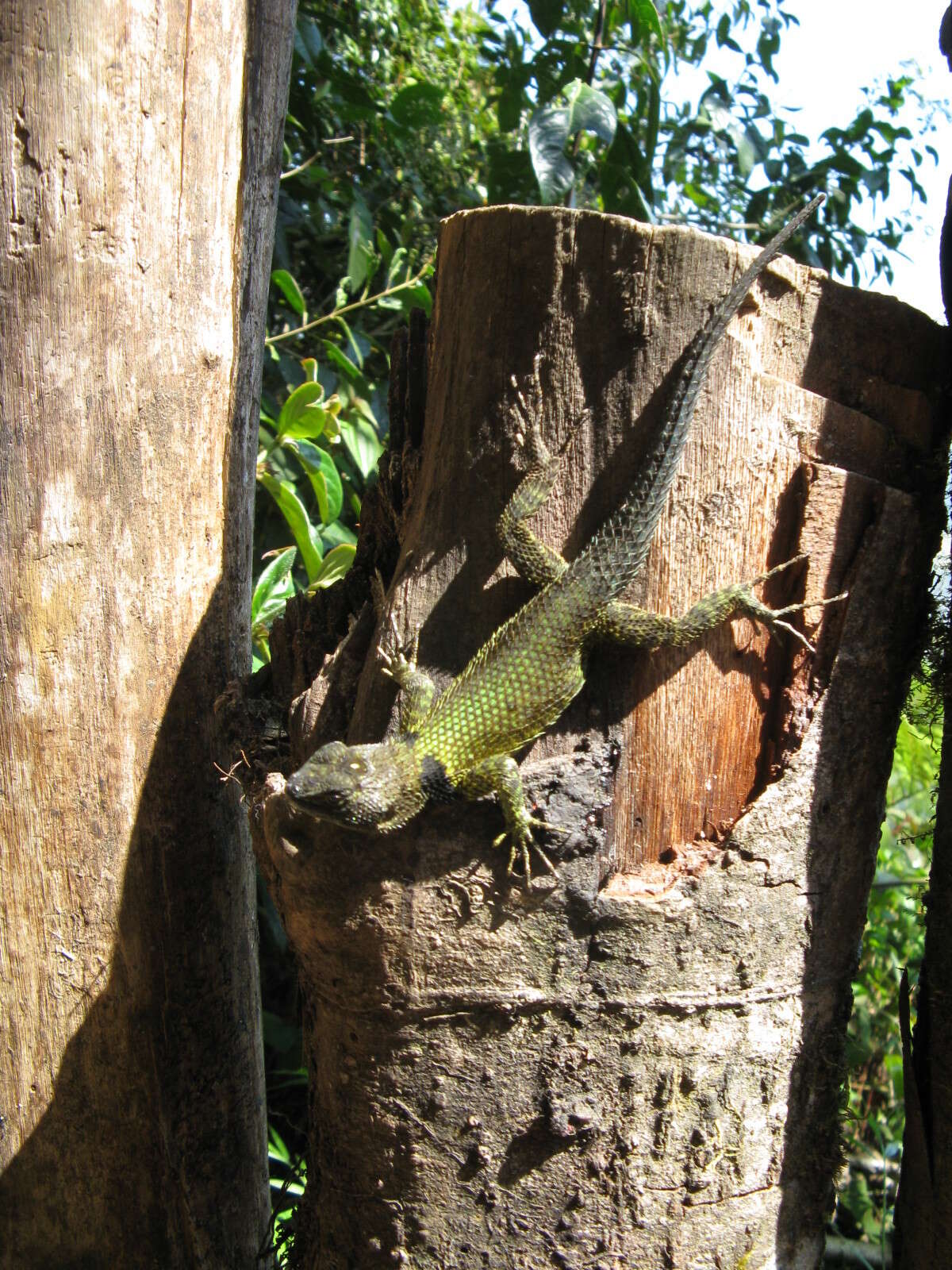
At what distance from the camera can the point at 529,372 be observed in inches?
65.7

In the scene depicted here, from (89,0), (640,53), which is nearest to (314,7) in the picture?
(640,53)

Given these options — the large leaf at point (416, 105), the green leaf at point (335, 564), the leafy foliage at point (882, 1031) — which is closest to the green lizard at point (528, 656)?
the green leaf at point (335, 564)

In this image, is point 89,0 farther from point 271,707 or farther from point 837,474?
point 837,474

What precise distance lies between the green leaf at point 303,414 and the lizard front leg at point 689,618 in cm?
150

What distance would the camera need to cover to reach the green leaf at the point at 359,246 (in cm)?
337

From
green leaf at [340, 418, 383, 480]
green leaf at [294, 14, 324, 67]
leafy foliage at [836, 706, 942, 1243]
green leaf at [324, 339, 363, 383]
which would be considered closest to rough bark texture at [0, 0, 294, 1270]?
green leaf at [324, 339, 363, 383]

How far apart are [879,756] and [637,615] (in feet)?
1.78

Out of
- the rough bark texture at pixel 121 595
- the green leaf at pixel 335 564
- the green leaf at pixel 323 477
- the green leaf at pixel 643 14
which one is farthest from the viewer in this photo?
the green leaf at pixel 323 477

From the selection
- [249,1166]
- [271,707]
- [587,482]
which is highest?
[587,482]

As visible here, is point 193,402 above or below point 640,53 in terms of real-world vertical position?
below

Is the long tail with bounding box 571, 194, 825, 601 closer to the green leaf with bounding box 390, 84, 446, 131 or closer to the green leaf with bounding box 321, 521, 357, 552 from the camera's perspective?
the green leaf with bounding box 321, 521, 357, 552

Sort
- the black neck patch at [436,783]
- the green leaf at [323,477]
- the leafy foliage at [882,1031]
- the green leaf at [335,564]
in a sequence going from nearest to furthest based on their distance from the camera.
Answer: the black neck patch at [436,783] → the green leaf at [335,564] → the green leaf at [323,477] → the leafy foliage at [882,1031]

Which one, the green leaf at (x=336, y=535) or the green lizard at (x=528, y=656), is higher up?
the green leaf at (x=336, y=535)

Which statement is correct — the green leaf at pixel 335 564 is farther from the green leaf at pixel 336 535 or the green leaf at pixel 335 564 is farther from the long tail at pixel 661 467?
the long tail at pixel 661 467
